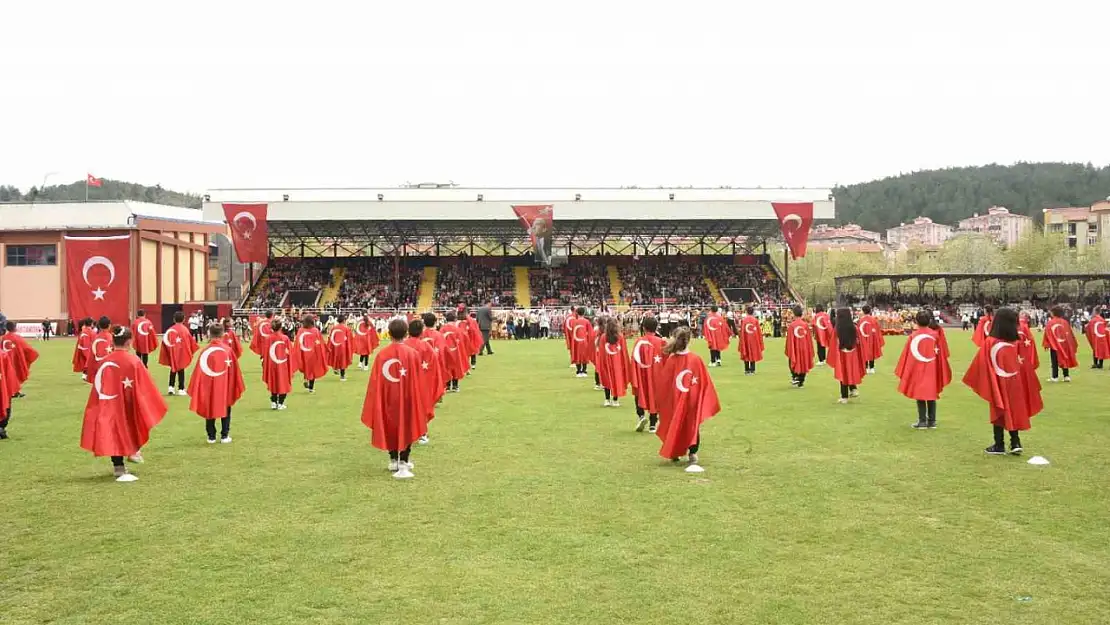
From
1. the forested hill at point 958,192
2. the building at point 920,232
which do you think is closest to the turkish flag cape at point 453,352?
the building at point 920,232

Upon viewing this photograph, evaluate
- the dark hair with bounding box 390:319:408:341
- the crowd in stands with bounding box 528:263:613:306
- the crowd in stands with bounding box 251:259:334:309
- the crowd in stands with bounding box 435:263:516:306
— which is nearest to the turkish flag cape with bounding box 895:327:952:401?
the dark hair with bounding box 390:319:408:341

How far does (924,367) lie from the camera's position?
1373 centimetres

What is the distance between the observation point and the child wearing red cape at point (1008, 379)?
1102 centimetres

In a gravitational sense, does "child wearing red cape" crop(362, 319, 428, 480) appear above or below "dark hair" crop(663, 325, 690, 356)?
below

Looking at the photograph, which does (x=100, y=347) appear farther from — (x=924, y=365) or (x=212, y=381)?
(x=924, y=365)

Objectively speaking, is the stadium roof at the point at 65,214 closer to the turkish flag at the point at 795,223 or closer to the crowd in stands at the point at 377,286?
the crowd in stands at the point at 377,286

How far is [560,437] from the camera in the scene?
13.5 meters

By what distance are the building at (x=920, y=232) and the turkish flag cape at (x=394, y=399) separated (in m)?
148

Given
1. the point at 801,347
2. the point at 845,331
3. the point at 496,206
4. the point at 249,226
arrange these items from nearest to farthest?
1. the point at 845,331
2. the point at 801,347
3. the point at 249,226
4. the point at 496,206

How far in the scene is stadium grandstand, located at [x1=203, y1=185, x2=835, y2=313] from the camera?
51.7 meters

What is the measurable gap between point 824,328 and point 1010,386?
13.6m

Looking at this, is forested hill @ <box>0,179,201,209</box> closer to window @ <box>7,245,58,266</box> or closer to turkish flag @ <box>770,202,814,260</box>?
window @ <box>7,245,58,266</box>

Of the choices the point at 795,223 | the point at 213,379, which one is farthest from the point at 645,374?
the point at 795,223

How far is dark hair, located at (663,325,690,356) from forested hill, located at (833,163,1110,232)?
152 metres
